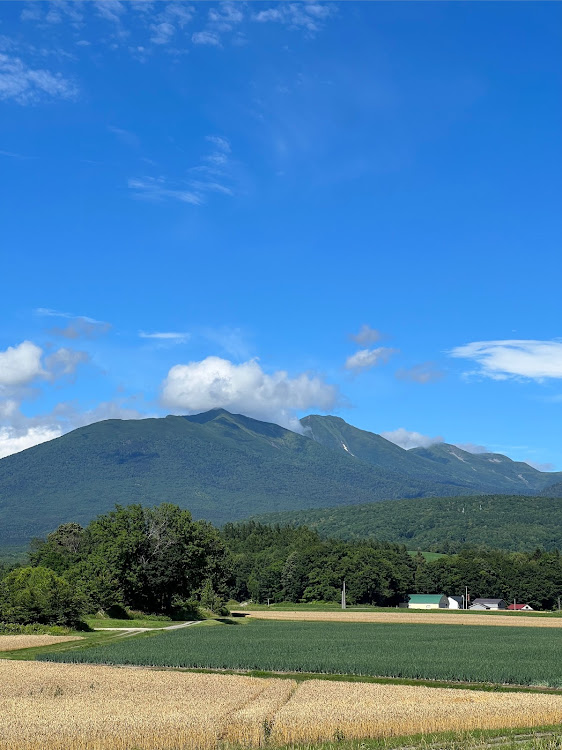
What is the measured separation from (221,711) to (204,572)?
7069 cm

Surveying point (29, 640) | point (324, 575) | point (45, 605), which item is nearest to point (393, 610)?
point (324, 575)

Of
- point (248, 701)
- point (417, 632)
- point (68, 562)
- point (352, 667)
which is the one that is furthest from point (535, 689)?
point (68, 562)

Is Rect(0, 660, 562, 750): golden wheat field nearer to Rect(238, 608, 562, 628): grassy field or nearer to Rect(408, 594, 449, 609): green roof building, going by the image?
Rect(238, 608, 562, 628): grassy field

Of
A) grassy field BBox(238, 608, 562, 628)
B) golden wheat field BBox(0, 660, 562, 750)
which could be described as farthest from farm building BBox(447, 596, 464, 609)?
golden wheat field BBox(0, 660, 562, 750)

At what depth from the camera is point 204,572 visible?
315 ft

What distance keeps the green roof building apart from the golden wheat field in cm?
12232

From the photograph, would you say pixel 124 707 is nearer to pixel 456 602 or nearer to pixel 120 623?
pixel 120 623

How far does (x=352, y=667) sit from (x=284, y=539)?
509ft

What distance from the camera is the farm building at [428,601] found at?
5935 inches

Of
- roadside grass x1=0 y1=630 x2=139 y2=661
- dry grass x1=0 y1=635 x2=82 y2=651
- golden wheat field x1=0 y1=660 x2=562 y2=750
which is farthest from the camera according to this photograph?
dry grass x1=0 y1=635 x2=82 y2=651

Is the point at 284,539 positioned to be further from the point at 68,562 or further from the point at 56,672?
the point at 56,672

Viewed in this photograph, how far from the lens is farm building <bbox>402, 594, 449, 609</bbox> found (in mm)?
150750

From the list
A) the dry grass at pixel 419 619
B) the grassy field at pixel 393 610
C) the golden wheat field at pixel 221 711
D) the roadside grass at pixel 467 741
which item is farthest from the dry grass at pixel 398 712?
the grassy field at pixel 393 610

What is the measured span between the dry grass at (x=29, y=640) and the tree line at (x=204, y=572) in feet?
23.8
